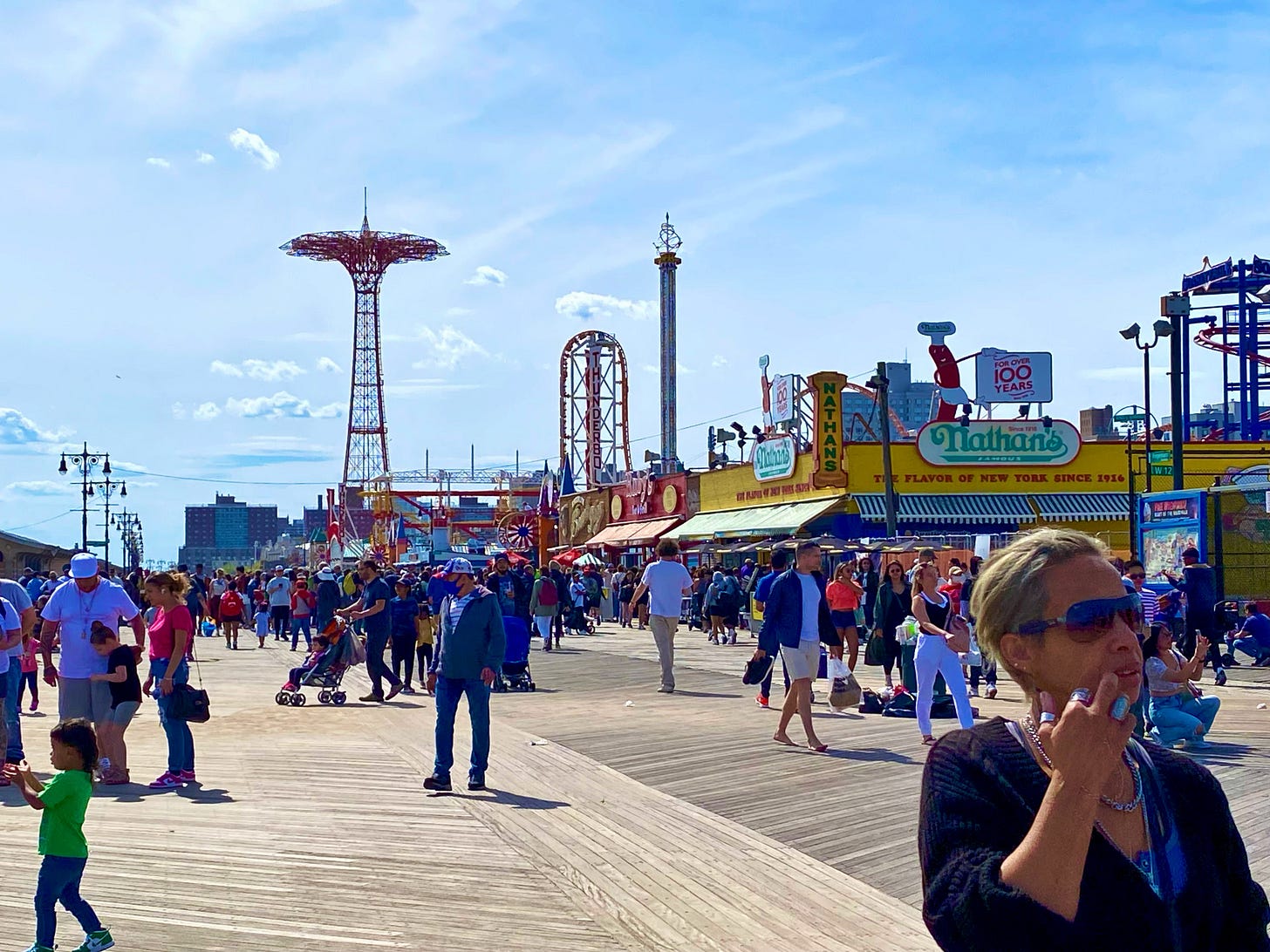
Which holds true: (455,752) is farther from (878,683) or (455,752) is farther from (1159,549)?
(1159,549)

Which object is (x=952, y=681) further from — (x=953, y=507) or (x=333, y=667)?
(x=953, y=507)

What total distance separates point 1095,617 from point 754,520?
38.6 m

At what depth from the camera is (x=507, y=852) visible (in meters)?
7.95

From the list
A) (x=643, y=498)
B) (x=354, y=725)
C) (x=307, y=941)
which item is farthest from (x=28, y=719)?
(x=643, y=498)

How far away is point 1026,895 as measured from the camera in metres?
2.23

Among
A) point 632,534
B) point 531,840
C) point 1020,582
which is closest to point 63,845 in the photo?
point 531,840

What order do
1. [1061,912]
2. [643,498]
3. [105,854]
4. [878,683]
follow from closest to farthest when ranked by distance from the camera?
[1061,912]
[105,854]
[878,683]
[643,498]

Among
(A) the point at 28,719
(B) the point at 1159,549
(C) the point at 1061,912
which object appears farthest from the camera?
(B) the point at 1159,549

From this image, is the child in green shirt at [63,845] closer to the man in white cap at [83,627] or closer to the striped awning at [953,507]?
the man in white cap at [83,627]

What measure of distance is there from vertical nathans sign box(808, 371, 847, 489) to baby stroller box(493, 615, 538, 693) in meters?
20.6

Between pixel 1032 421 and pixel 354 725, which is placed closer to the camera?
pixel 354 725

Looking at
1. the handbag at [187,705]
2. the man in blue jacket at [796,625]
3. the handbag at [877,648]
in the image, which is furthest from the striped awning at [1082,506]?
the handbag at [187,705]

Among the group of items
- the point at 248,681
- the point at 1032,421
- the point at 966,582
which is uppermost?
the point at 1032,421

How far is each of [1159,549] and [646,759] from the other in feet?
50.9
